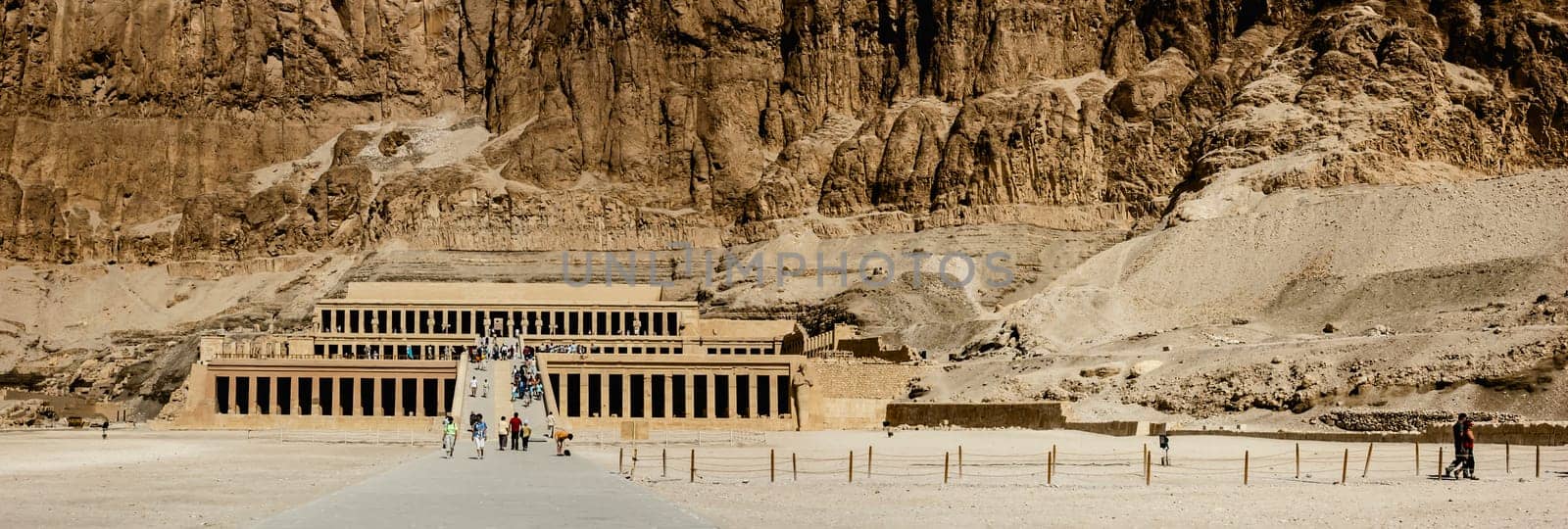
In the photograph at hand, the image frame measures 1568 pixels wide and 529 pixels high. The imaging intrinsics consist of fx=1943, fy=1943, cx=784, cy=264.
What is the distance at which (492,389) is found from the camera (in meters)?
65.2

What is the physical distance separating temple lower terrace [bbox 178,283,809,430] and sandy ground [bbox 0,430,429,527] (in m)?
9.55

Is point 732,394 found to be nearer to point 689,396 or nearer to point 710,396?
point 710,396

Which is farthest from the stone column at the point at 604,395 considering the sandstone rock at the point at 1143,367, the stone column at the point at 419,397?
the sandstone rock at the point at 1143,367

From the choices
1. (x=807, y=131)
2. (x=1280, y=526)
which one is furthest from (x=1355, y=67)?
(x=1280, y=526)

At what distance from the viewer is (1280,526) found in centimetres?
3031

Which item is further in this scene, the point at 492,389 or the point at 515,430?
the point at 492,389

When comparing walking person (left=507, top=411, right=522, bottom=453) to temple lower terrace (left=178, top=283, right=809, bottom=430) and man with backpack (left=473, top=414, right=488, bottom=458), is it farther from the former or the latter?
temple lower terrace (left=178, top=283, right=809, bottom=430)

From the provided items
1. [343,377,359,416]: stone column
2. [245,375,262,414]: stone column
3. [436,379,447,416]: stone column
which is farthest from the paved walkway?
[245,375,262,414]: stone column

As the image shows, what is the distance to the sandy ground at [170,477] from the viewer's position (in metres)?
31.2

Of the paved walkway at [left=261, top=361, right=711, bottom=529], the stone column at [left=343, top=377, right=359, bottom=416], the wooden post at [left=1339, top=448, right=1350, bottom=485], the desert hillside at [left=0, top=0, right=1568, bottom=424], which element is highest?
the desert hillside at [left=0, top=0, right=1568, bottom=424]

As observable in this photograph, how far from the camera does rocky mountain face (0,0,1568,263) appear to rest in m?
145

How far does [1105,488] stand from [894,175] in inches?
5024

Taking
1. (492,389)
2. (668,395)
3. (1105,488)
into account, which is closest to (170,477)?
(1105,488)

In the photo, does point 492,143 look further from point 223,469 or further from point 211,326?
point 223,469
